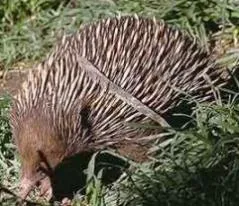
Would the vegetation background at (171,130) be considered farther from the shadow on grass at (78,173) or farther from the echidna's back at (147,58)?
the echidna's back at (147,58)

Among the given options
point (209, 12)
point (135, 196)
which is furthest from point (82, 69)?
point (209, 12)

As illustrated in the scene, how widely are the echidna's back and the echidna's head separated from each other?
58 cm

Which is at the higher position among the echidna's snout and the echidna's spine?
the echidna's spine

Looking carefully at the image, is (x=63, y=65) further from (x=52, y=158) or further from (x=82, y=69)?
(x=52, y=158)

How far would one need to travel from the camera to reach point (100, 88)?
213 inches

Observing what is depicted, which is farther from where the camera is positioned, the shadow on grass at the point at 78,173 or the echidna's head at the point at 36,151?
the shadow on grass at the point at 78,173

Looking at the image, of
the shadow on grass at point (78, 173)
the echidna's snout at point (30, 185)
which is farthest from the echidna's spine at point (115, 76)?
the echidna's snout at point (30, 185)

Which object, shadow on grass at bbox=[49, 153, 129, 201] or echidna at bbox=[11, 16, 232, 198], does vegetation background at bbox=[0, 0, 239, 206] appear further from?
echidna at bbox=[11, 16, 232, 198]

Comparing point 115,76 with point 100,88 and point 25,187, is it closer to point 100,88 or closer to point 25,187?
point 100,88

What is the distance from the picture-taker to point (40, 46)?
7340mm

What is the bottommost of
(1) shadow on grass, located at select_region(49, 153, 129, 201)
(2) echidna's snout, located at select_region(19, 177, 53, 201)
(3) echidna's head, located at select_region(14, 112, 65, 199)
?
(1) shadow on grass, located at select_region(49, 153, 129, 201)

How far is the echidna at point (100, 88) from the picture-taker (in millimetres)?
5168

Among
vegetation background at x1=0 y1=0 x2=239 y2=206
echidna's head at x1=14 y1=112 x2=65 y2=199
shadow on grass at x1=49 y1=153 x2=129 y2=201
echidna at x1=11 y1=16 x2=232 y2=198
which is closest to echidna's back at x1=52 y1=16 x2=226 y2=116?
echidna at x1=11 y1=16 x2=232 y2=198

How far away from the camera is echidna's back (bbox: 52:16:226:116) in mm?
5543
